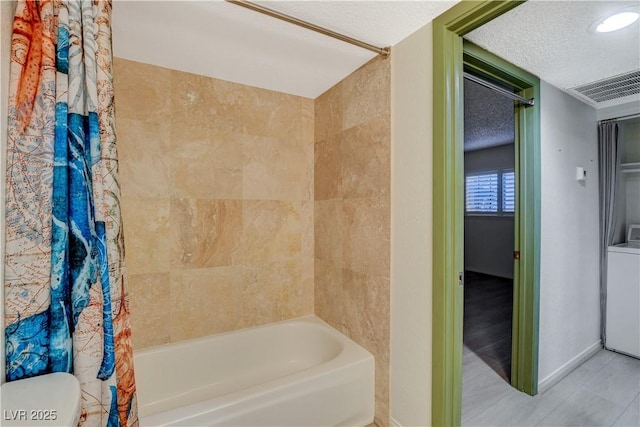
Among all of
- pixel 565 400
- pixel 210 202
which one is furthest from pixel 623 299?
pixel 210 202

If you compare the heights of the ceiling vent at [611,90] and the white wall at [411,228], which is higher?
the ceiling vent at [611,90]

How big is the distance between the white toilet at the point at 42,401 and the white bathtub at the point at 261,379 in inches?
17.9

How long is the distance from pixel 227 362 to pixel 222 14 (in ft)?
6.83

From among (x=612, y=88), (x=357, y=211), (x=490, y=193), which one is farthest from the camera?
(x=490, y=193)

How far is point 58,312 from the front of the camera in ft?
2.79

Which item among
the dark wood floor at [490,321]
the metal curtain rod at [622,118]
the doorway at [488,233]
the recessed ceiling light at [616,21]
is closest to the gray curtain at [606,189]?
the metal curtain rod at [622,118]

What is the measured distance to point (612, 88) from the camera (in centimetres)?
213

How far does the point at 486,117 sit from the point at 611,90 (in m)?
1.18

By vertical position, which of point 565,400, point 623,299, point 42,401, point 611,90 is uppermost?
point 611,90

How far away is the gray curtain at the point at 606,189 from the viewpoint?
2.44 metres

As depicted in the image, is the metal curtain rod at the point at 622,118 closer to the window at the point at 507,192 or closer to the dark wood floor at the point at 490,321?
the dark wood floor at the point at 490,321

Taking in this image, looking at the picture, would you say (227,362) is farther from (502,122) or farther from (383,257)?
(502,122)

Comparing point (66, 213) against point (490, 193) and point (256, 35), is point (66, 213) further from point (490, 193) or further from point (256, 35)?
point (490, 193)

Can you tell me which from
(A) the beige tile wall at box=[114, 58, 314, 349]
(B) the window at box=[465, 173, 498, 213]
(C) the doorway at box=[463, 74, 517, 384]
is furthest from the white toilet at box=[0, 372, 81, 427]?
(B) the window at box=[465, 173, 498, 213]
